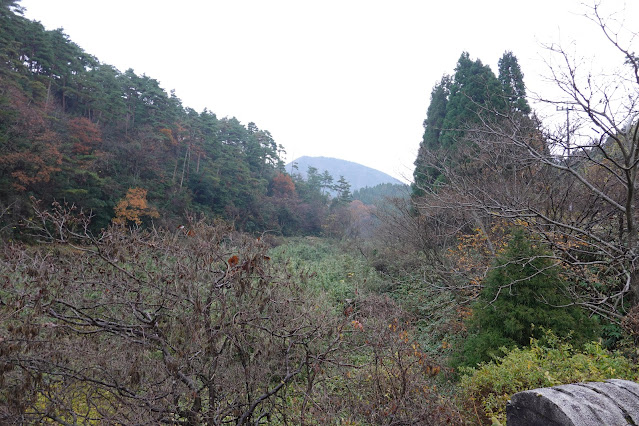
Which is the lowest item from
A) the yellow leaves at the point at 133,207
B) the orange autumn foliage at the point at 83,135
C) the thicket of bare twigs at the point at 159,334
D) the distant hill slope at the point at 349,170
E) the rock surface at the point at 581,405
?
the yellow leaves at the point at 133,207

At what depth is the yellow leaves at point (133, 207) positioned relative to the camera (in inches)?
684

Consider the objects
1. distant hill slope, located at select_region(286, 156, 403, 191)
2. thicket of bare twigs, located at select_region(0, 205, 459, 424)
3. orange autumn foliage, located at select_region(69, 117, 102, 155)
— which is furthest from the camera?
distant hill slope, located at select_region(286, 156, 403, 191)

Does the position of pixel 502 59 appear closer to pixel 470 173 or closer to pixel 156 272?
pixel 470 173

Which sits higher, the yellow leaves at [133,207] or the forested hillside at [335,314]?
the forested hillside at [335,314]

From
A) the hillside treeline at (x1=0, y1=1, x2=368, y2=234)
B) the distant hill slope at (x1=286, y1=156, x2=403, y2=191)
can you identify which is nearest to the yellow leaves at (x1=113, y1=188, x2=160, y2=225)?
the hillside treeline at (x1=0, y1=1, x2=368, y2=234)

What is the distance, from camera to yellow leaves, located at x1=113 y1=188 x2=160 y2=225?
57.0 feet

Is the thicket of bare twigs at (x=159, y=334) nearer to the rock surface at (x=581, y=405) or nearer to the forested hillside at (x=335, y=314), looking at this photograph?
the forested hillside at (x=335, y=314)

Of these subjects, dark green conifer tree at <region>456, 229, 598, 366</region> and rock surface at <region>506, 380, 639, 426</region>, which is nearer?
rock surface at <region>506, 380, 639, 426</region>

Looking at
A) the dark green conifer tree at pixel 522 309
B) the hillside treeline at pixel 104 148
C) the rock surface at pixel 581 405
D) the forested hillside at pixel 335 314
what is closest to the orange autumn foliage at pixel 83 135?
the hillside treeline at pixel 104 148

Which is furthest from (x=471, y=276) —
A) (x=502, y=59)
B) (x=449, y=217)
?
(x=502, y=59)

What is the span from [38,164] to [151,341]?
14.8 m

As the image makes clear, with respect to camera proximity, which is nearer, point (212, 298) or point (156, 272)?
point (212, 298)

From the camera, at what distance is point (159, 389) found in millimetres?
2979

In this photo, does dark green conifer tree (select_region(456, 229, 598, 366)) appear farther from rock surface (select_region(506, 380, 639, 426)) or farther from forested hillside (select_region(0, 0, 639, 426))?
rock surface (select_region(506, 380, 639, 426))
